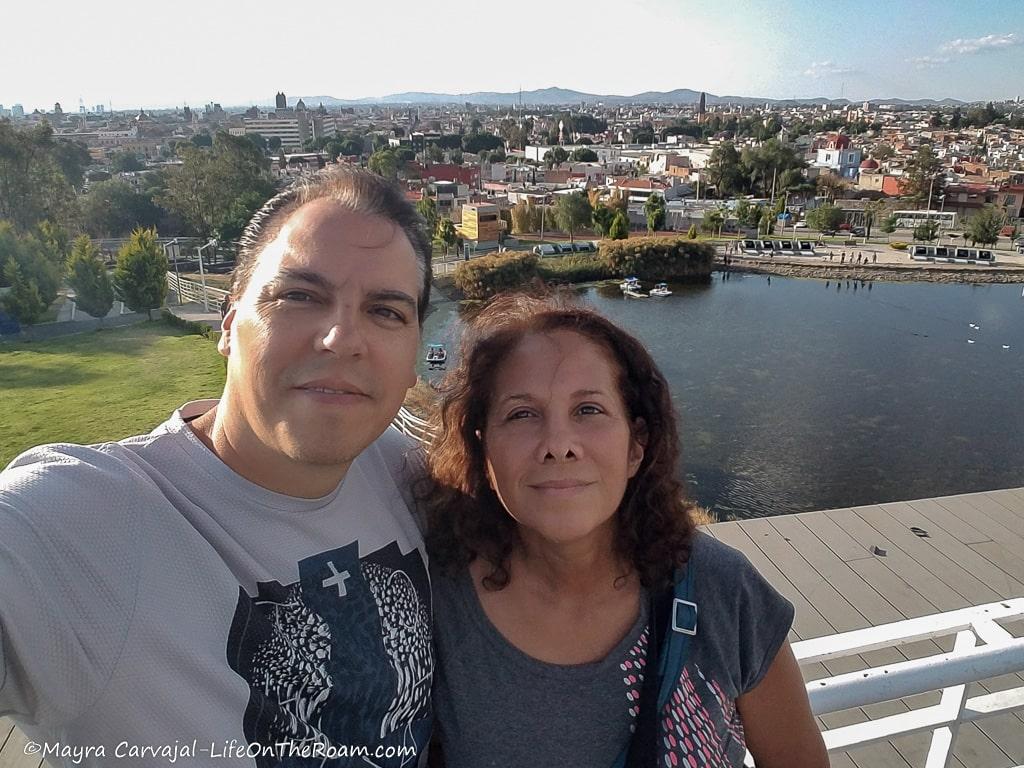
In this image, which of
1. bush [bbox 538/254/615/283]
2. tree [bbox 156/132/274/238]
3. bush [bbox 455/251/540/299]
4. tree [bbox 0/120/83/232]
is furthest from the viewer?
tree [bbox 156/132/274/238]

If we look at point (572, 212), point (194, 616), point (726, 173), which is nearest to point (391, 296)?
point (194, 616)

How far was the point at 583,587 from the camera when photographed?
0.69 m

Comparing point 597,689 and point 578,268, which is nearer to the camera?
point 597,689

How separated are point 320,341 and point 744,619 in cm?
45

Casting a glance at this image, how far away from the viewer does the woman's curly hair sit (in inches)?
27.0

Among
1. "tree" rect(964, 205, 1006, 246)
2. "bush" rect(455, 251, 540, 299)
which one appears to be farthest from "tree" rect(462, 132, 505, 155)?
"bush" rect(455, 251, 540, 299)

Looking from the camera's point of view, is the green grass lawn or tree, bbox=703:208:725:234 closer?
the green grass lawn

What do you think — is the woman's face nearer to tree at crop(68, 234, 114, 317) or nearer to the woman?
the woman

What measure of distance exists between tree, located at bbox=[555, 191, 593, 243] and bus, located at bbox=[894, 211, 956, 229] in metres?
10.0

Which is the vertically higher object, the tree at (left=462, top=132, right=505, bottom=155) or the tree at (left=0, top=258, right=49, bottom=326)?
the tree at (left=462, top=132, right=505, bottom=155)

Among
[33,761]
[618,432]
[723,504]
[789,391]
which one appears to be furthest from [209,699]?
[789,391]

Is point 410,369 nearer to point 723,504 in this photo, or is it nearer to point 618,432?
point 618,432

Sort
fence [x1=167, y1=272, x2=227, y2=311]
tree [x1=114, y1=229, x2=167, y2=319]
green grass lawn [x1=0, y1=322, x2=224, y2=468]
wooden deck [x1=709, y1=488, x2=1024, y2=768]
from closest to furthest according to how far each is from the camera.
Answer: wooden deck [x1=709, y1=488, x2=1024, y2=768]
green grass lawn [x1=0, y1=322, x2=224, y2=468]
tree [x1=114, y1=229, x2=167, y2=319]
fence [x1=167, y1=272, x2=227, y2=311]

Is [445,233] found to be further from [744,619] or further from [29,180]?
[744,619]
